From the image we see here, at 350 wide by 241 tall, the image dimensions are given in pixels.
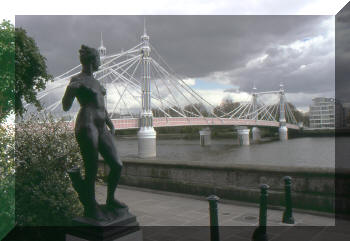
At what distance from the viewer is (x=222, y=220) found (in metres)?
4.94

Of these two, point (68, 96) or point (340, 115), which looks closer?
point (68, 96)

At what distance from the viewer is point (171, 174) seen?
674cm

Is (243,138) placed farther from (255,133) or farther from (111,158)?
(111,158)

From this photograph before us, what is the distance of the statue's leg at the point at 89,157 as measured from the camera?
124 inches

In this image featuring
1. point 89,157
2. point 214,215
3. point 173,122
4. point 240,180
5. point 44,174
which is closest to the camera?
point 89,157

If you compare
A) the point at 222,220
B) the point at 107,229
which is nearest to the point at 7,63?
the point at 222,220

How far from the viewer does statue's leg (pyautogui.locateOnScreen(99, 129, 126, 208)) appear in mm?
3289

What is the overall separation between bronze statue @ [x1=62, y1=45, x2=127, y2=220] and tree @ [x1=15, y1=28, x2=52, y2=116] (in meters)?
6.93

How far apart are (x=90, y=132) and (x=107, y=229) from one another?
95 centimetres

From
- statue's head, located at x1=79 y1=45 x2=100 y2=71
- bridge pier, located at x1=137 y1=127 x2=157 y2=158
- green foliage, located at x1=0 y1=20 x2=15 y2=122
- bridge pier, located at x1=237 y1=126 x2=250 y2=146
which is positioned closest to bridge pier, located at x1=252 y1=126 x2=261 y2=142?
bridge pier, located at x1=237 y1=126 x2=250 y2=146

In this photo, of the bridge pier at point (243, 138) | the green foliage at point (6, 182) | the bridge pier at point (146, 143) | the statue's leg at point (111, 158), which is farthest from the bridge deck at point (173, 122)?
the statue's leg at point (111, 158)

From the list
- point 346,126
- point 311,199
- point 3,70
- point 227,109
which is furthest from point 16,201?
point 227,109

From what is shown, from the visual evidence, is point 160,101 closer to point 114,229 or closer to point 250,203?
point 250,203

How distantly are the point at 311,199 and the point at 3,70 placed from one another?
8755 mm
